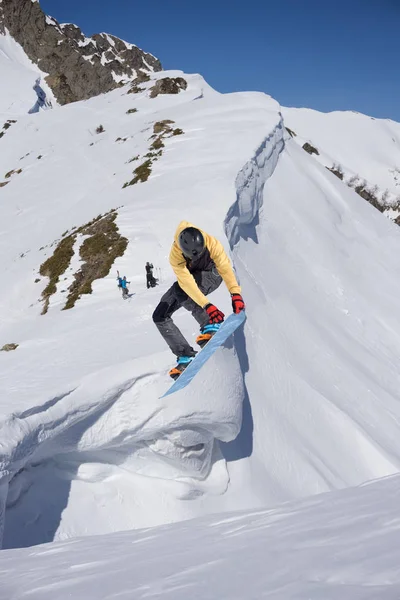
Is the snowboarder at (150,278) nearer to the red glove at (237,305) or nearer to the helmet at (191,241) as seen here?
the red glove at (237,305)

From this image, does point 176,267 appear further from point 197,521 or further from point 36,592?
point 36,592

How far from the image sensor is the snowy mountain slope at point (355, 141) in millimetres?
131375

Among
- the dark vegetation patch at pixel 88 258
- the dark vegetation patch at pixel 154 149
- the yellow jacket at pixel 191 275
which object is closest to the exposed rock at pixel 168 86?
the dark vegetation patch at pixel 154 149

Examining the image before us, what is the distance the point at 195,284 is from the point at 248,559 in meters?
4.36

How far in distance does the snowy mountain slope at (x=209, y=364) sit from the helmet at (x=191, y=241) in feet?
8.39

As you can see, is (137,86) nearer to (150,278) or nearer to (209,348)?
(150,278)

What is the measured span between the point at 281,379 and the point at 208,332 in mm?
5875

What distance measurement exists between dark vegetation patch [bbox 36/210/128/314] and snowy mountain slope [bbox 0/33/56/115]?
53.3m

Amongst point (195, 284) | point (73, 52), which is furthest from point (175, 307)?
point (73, 52)

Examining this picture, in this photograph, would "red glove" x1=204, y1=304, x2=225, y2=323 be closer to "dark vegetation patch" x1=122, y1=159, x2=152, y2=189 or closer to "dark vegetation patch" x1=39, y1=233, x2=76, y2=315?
"dark vegetation patch" x1=39, y1=233, x2=76, y2=315

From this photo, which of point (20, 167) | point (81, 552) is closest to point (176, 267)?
point (81, 552)

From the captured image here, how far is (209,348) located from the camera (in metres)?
7.59

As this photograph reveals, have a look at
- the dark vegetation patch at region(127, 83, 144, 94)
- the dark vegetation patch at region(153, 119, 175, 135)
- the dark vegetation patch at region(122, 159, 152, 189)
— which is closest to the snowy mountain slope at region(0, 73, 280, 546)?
the dark vegetation patch at region(122, 159, 152, 189)

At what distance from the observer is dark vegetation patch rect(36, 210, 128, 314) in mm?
14961
